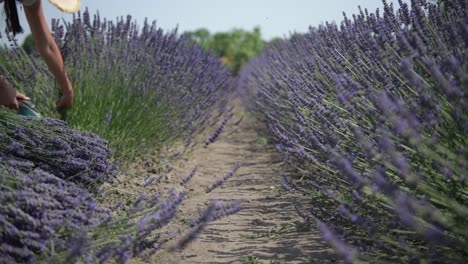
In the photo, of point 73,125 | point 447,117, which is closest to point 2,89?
point 73,125

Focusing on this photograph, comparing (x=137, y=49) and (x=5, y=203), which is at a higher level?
(x=137, y=49)

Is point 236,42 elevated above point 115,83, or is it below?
above

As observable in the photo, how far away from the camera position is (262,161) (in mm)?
4531

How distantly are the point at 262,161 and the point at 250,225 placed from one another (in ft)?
6.20

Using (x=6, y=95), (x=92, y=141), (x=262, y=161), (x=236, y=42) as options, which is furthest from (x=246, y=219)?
(x=236, y=42)

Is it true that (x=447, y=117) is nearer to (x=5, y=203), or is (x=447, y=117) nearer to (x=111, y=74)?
(x=5, y=203)

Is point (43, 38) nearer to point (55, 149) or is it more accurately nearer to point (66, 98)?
point (66, 98)

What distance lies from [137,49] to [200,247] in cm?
227

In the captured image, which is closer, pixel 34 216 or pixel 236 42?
pixel 34 216

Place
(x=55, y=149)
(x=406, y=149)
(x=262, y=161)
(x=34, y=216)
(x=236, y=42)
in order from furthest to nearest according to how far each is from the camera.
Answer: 1. (x=236, y=42)
2. (x=262, y=161)
3. (x=55, y=149)
4. (x=406, y=149)
5. (x=34, y=216)

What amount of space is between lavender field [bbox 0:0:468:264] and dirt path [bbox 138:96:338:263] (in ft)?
0.04

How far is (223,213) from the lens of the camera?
181 cm

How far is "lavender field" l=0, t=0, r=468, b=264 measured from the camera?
63.0 inches

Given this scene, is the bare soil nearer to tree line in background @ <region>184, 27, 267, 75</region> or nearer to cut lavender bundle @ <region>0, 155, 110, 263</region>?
cut lavender bundle @ <region>0, 155, 110, 263</region>
